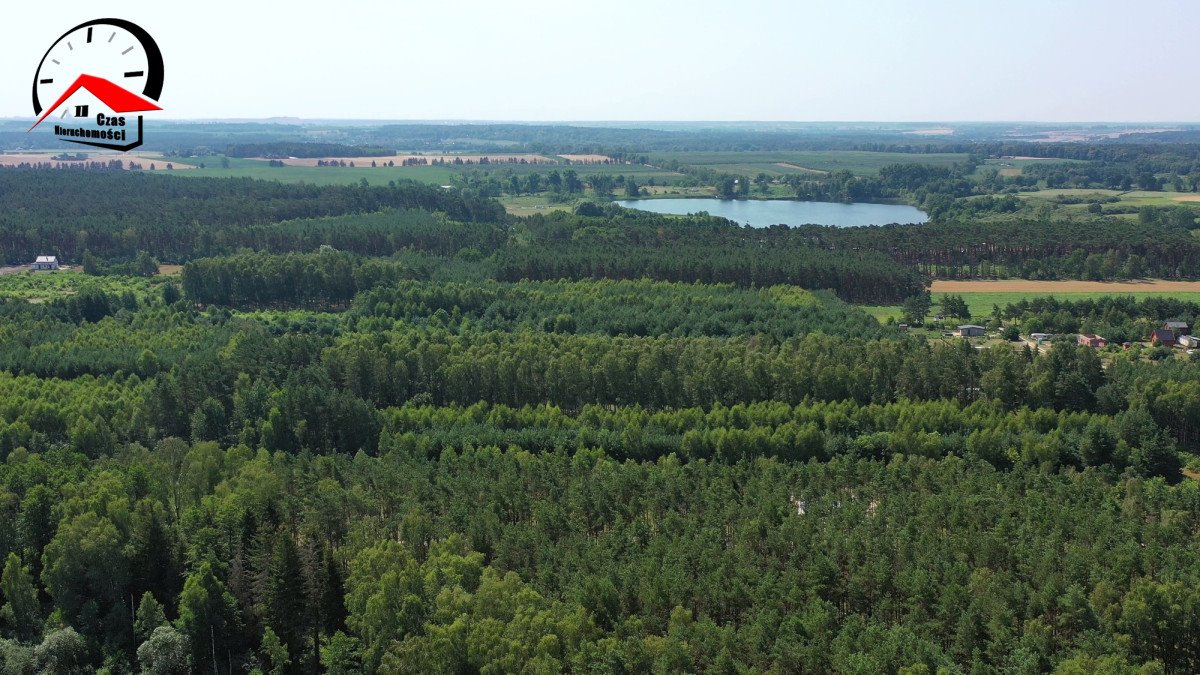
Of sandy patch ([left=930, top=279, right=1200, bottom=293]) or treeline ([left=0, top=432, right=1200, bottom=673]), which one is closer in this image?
treeline ([left=0, top=432, right=1200, bottom=673])

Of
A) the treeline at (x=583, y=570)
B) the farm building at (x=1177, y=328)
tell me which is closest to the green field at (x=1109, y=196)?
the farm building at (x=1177, y=328)

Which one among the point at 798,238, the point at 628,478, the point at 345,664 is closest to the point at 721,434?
the point at 628,478

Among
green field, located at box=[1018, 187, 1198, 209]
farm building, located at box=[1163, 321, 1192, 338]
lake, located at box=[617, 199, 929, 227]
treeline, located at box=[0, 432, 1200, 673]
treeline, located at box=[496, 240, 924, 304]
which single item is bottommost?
treeline, located at box=[0, 432, 1200, 673]

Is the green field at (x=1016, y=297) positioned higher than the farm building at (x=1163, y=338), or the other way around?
the green field at (x=1016, y=297)

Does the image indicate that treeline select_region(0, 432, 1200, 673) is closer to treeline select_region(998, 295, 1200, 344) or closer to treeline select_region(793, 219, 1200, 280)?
treeline select_region(998, 295, 1200, 344)

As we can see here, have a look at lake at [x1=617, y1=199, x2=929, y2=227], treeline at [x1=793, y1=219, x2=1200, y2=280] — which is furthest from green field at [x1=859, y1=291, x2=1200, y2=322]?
lake at [x1=617, y1=199, x2=929, y2=227]

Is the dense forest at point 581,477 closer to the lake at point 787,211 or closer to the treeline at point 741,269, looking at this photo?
the treeline at point 741,269
